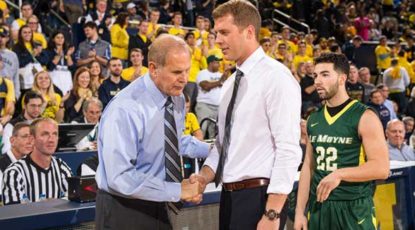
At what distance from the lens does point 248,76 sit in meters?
3.31

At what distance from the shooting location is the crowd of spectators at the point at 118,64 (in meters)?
9.09

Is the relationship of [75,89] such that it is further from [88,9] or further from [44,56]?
[88,9]

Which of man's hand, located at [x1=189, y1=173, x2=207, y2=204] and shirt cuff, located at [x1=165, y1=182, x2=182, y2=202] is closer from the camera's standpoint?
shirt cuff, located at [x1=165, y1=182, x2=182, y2=202]

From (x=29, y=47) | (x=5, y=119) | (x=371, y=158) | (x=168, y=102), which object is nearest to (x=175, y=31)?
(x=29, y=47)

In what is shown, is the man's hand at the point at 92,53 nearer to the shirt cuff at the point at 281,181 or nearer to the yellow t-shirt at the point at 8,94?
the yellow t-shirt at the point at 8,94

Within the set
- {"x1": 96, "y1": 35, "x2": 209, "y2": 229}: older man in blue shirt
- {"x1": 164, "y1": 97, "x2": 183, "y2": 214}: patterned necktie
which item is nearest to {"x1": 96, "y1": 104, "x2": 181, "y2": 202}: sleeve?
{"x1": 96, "y1": 35, "x2": 209, "y2": 229}: older man in blue shirt

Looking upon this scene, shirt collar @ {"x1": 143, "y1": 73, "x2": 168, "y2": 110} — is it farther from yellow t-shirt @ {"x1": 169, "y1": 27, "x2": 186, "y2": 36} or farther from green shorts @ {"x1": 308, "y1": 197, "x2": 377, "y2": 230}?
yellow t-shirt @ {"x1": 169, "y1": 27, "x2": 186, "y2": 36}

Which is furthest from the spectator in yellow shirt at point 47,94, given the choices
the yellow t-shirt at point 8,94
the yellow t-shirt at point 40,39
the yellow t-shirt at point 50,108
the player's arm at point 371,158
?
the player's arm at point 371,158

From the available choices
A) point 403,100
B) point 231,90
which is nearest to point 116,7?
point 403,100

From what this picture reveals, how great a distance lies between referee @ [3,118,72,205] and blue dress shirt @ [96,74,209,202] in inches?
87.4

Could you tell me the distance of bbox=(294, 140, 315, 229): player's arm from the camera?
425 centimetres

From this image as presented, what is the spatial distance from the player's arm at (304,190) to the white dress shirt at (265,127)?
106cm

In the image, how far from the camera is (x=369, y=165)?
4117 millimetres

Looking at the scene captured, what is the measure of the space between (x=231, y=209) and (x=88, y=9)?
36.9 ft
